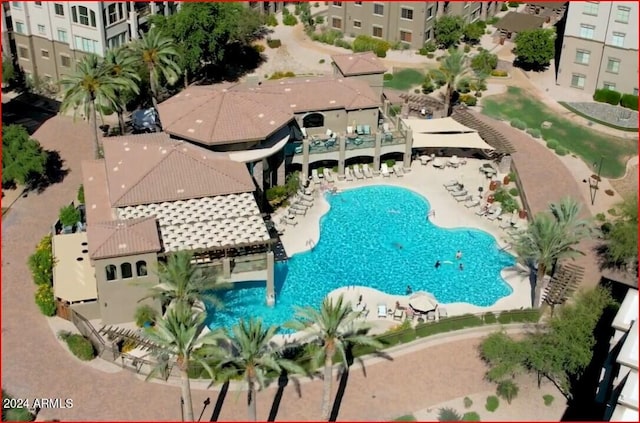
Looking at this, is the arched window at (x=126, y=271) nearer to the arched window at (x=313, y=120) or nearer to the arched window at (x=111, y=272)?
the arched window at (x=111, y=272)

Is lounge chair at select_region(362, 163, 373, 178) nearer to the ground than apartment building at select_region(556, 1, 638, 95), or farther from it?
nearer to the ground

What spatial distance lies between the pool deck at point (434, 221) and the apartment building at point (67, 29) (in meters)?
24.8

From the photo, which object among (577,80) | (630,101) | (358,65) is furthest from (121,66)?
(630,101)

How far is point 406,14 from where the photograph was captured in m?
88.8

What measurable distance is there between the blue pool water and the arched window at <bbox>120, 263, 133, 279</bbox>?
585 centimetres

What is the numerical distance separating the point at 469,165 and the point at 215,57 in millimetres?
26189

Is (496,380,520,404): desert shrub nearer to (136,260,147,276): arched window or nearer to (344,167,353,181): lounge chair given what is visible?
(136,260,147,276): arched window

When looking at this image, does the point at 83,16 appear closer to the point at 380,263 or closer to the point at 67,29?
the point at 67,29

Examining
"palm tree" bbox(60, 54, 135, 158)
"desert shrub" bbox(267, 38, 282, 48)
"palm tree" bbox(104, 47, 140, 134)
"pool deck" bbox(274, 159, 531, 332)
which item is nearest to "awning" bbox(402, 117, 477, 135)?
"pool deck" bbox(274, 159, 531, 332)

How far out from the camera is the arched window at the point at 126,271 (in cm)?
4638

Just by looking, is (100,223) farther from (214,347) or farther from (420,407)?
(420,407)

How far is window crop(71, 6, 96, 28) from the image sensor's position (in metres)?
71.0

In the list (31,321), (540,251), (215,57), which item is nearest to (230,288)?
(31,321)

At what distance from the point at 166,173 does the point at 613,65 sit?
47.6 meters
